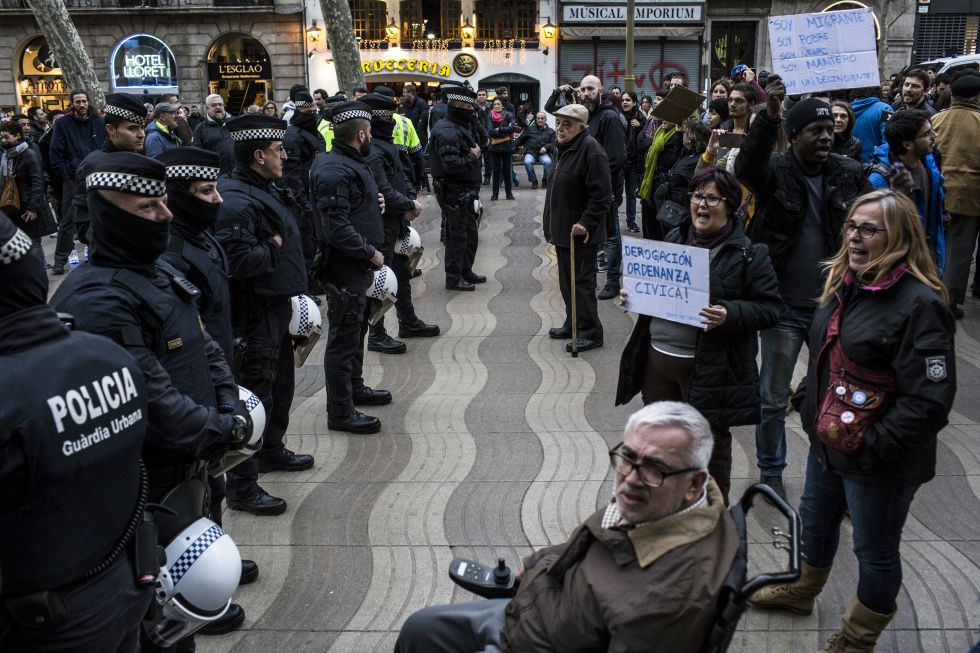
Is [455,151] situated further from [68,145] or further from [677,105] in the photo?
[68,145]

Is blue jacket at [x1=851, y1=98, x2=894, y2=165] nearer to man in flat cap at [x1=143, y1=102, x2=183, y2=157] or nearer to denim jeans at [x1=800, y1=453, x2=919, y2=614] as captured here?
denim jeans at [x1=800, y1=453, x2=919, y2=614]

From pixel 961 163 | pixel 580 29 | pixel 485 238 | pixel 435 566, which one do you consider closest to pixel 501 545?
pixel 435 566

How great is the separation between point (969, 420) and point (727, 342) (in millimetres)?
2781

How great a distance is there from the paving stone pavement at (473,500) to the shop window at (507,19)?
2363cm

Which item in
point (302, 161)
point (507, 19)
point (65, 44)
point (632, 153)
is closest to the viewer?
point (302, 161)

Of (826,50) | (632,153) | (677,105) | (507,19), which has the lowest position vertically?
(632,153)

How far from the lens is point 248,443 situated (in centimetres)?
377

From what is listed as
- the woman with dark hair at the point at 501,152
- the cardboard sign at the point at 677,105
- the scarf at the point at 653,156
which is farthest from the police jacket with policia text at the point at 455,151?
the woman with dark hair at the point at 501,152

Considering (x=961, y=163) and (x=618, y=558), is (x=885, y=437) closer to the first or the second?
A: (x=618, y=558)

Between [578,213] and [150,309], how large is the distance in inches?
191

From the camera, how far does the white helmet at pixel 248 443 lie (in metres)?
3.78

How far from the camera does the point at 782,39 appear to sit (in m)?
5.43

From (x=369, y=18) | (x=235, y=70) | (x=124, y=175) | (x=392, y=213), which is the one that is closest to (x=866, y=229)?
(x=124, y=175)

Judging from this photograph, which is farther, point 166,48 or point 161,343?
point 166,48
